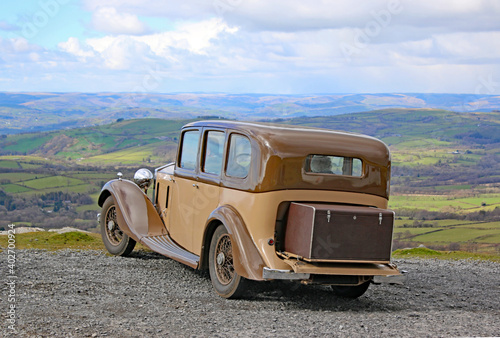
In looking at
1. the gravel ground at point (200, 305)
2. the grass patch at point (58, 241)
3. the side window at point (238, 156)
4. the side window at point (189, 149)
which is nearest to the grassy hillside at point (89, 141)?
the grass patch at point (58, 241)

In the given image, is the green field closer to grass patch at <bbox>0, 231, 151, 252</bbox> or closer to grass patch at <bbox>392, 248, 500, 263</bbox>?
grass patch at <bbox>392, 248, 500, 263</bbox>

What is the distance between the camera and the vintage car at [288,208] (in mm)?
6352

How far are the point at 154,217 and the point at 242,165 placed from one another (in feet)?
10.5

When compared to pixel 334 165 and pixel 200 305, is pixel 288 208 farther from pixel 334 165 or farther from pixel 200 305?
pixel 200 305

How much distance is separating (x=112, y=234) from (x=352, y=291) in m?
5.31

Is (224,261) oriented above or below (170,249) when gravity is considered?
above

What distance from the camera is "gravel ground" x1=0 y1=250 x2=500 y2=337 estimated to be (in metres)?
5.46

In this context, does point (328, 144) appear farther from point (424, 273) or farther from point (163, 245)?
point (424, 273)

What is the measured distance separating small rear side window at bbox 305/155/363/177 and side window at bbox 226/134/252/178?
2.84ft

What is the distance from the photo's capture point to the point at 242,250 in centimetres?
670

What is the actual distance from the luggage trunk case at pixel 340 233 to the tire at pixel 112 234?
4637mm

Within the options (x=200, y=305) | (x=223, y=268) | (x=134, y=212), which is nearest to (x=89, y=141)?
(x=134, y=212)

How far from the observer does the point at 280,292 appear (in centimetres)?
765

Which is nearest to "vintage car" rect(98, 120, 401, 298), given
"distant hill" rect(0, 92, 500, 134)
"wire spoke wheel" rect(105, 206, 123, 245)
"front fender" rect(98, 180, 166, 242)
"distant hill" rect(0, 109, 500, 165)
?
"front fender" rect(98, 180, 166, 242)
